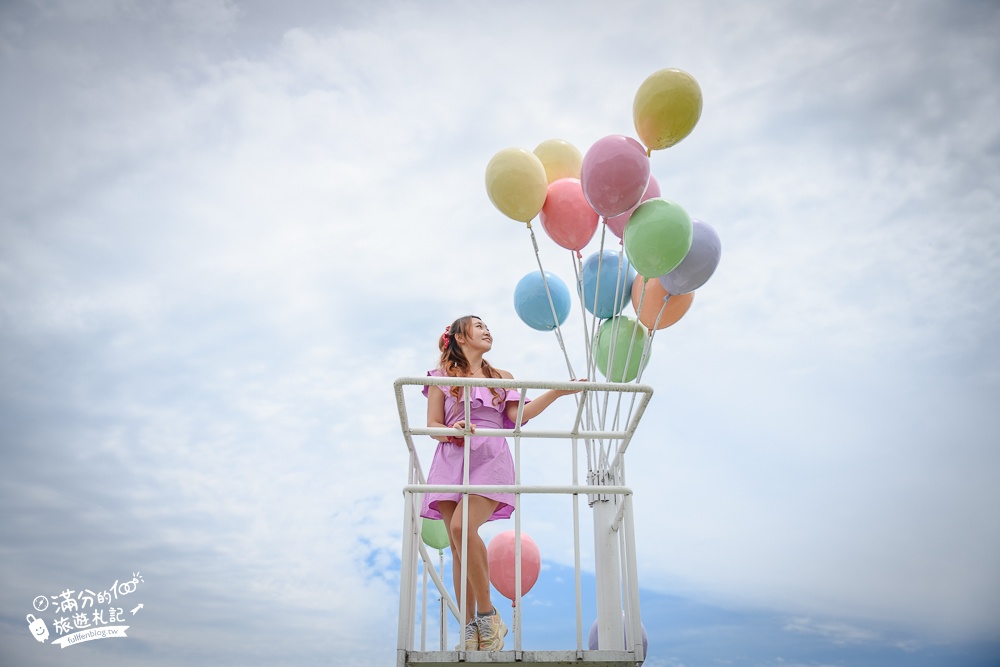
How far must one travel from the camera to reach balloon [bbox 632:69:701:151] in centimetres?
271

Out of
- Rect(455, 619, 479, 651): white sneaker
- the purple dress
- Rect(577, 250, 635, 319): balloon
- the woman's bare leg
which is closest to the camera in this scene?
Rect(455, 619, 479, 651): white sneaker

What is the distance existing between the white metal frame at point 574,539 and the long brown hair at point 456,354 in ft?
1.97

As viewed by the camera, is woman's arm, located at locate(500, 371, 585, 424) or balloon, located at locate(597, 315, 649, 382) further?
balloon, located at locate(597, 315, 649, 382)

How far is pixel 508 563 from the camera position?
2.86 m

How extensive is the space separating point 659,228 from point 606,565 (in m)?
1.18

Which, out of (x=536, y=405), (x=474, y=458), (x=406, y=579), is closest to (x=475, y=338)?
(x=536, y=405)

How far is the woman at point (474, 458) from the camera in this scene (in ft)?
6.99

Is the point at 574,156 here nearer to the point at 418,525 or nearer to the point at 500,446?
the point at 500,446

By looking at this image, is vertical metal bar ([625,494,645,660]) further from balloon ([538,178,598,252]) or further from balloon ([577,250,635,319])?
balloon ([538,178,598,252])

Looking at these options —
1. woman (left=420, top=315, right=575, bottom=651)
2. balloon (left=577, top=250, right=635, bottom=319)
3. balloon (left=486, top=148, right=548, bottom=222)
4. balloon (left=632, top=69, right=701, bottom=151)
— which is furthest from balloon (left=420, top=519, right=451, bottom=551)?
balloon (left=632, top=69, right=701, bottom=151)

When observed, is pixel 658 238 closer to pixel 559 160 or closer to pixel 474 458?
pixel 559 160

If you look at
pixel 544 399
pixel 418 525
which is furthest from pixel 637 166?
pixel 418 525

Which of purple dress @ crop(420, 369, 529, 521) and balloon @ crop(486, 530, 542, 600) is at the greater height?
purple dress @ crop(420, 369, 529, 521)

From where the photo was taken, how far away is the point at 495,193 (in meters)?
2.83
